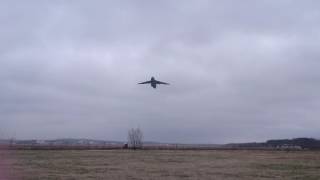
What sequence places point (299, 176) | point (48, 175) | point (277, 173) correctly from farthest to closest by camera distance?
point (277, 173)
point (299, 176)
point (48, 175)

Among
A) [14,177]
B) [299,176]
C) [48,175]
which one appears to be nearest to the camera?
[14,177]

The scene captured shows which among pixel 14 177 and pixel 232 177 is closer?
pixel 14 177

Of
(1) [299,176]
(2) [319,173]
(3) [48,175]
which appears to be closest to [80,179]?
(3) [48,175]

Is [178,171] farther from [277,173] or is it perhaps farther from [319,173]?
[319,173]

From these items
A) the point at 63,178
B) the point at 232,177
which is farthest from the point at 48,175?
the point at 232,177

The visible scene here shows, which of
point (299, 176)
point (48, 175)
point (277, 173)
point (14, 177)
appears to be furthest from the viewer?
point (277, 173)

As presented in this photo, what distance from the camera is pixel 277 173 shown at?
43.2 meters

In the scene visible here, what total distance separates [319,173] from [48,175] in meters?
19.7

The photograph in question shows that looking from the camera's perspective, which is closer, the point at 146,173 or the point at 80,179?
the point at 80,179

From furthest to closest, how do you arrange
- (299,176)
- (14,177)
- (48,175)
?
(299,176) → (48,175) → (14,177)

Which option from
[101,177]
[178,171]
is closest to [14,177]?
[101,177]

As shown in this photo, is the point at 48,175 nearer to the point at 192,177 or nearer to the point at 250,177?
the point at 192,177

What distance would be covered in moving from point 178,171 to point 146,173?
3459 millimetres

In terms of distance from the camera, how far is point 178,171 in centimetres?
4369
